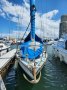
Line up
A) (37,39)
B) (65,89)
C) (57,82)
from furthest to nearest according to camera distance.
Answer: (37,39), (57,82), (65,89)

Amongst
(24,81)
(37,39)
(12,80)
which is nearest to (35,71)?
(24,81)

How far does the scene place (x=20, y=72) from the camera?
19391 mm

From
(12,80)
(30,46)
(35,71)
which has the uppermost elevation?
(30,46)

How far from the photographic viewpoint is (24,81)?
16.3 metres

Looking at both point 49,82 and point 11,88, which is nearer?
point 11,88

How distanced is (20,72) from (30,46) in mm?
3256

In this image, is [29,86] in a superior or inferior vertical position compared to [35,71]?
Answer: inferior

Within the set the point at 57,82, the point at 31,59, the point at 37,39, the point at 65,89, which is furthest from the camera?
the point at 37,39

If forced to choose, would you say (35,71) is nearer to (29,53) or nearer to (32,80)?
(32,80)

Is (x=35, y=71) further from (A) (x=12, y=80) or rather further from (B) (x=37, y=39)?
(B) (x=37, y=39)

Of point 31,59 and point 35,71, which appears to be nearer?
point 35,71

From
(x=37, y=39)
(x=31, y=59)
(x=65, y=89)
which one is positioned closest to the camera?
(x=65, y=89)

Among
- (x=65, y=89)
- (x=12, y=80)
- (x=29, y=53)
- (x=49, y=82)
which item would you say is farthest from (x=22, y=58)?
(x=65, y=89)

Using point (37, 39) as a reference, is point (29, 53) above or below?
below
